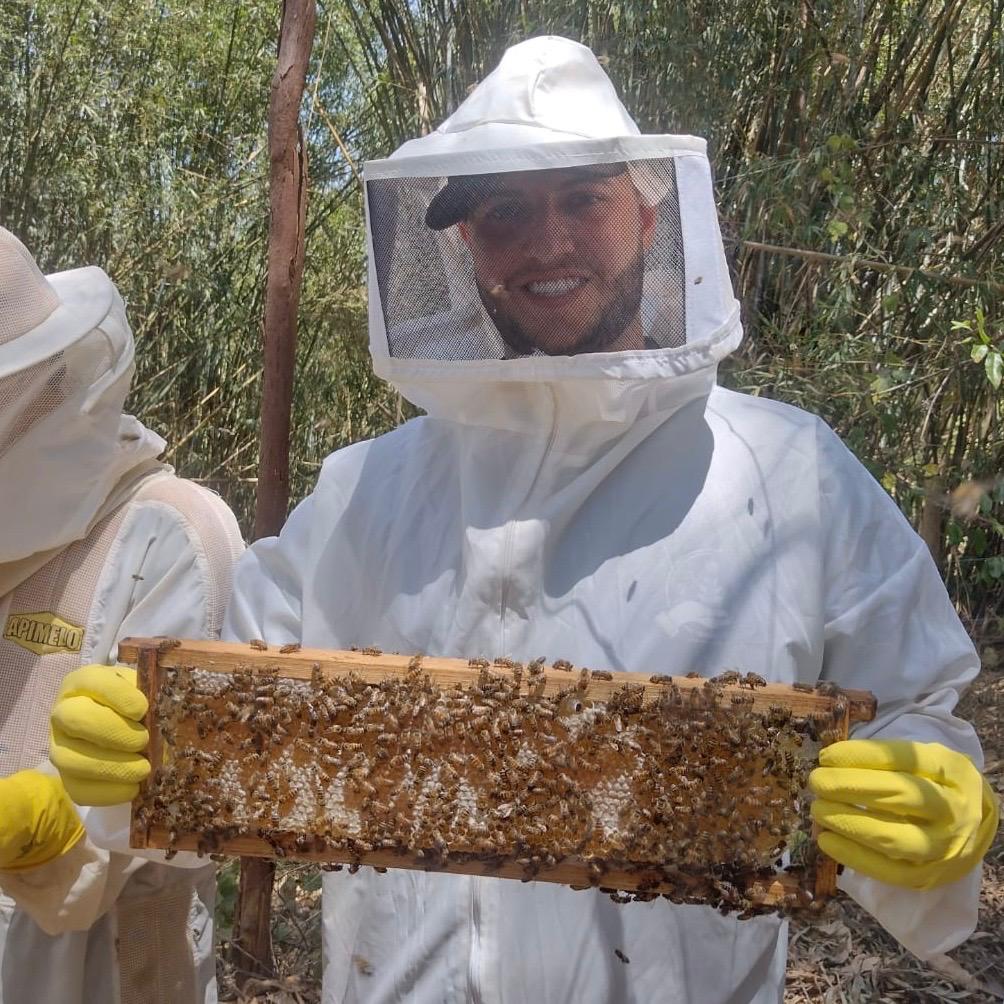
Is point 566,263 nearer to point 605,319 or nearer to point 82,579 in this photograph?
point 605,319

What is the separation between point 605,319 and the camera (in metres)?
1.73

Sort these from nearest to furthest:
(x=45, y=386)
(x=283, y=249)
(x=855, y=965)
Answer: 1. (x=45, y=386)
2. (x=283, y=249)
3. (x=855, y=965)

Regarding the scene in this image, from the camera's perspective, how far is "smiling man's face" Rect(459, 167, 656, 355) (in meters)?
1.73

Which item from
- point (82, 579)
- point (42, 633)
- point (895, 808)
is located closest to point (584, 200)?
point (895, 808)

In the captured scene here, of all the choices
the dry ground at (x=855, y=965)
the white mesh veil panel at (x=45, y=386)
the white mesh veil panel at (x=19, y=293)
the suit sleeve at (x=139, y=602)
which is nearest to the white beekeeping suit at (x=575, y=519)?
the suit sleeve at (x=139, y=602)

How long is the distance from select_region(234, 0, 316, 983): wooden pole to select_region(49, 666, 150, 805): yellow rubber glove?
4.53 feet

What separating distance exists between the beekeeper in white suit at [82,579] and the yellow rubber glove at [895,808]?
1.25m

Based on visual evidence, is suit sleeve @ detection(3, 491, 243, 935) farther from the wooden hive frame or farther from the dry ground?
the dry ground

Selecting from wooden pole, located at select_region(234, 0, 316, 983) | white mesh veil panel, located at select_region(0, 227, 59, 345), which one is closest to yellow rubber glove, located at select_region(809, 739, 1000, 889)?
white mesh veil panel, located at select_region(0, 227, 59, 345)

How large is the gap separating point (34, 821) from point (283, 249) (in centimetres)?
155

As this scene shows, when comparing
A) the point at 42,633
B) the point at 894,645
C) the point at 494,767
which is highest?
the point at 894,645

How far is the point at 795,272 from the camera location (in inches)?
188

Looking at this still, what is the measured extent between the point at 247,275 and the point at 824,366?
3175 millimetres

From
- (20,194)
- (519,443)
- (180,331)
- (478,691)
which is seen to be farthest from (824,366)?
(20,194)
